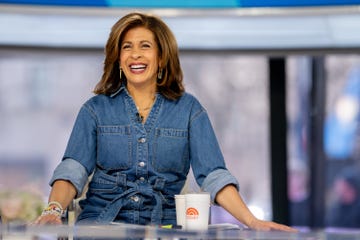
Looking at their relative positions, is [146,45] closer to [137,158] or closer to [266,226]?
[137,158]

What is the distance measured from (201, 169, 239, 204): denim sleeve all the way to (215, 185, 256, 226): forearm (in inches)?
0.6

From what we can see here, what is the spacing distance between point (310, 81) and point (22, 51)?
1.93 m

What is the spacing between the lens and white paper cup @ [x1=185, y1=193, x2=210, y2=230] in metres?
2.39

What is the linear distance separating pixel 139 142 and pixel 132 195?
0.61ft

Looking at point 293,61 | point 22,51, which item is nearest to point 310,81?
point 293,61

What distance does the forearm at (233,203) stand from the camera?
258cm

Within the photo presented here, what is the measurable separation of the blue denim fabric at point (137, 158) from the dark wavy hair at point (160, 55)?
0.04 meters

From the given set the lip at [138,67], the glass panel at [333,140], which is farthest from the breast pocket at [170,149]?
the glass panel at [333,140]

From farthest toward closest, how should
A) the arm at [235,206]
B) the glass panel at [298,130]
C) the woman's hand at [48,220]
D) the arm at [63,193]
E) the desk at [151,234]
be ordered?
the glass panel at [298,130], the arm at [63,193], the arm at [235,206], the woman's hand at [48,220], the desk at [151,234]

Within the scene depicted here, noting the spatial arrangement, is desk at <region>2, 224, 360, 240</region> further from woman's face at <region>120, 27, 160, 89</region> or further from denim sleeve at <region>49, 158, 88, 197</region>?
woman's face at <region>120, 27, 160, 89</region>

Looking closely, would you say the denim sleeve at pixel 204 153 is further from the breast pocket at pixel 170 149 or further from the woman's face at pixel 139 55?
the woman's face at pixel 139 55

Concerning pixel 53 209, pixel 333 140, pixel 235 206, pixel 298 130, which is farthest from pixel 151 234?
pixel 333 140

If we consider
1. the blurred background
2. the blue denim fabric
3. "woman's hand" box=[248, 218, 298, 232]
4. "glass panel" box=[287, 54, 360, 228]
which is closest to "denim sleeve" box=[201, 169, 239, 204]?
the blue denim fabric

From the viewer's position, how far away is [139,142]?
2.75 metres
